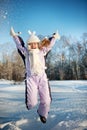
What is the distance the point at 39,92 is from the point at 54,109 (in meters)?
0.20

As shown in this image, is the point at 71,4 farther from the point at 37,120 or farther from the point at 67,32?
the point at 37,120

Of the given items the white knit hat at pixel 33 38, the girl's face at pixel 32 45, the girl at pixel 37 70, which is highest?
the white knit hat at pixel 33 38

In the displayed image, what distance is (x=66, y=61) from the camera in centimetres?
264

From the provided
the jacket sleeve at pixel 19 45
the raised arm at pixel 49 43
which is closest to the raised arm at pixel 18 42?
the jacket sleeve at pixel 19 45

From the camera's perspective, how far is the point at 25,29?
2588mm

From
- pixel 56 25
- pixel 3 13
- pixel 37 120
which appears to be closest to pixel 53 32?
pixel 56 25

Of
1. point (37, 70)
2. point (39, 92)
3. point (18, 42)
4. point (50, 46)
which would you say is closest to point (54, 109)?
point (39, 92)

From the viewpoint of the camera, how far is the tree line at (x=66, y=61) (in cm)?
260

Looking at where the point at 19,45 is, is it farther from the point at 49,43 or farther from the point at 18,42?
the point at 49,43

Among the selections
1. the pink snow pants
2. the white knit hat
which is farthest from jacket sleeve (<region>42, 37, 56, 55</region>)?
the pink snow pants

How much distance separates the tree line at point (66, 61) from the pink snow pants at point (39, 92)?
0.37 ft

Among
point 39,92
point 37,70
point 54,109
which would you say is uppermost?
point 37,70

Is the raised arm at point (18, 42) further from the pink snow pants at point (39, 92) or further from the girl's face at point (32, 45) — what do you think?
the pink snow pants at point (39, 92)

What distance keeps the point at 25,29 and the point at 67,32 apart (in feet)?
1.27
